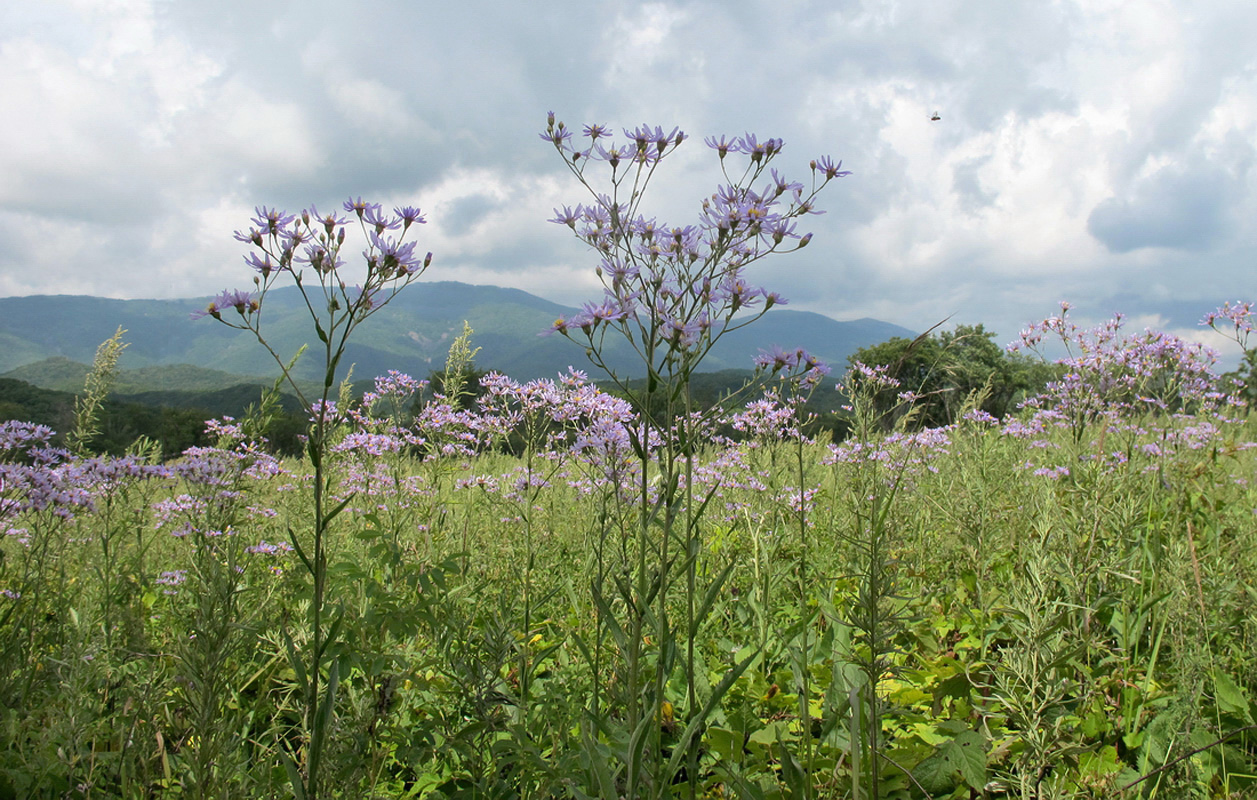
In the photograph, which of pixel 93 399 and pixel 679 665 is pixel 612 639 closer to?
pixel 679 665

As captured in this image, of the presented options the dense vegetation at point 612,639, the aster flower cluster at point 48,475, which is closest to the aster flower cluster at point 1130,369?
the dense vegetation at point 612,639

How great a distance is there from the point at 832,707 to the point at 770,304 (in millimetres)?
1299

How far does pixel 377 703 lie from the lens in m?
1.93

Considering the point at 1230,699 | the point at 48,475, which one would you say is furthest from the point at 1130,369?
Answer: the point at 48,475

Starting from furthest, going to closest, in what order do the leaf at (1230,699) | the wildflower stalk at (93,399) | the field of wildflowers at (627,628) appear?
1. the wildflower stalk at (93,399)
2. the leaf at (1230,699)
3. the field of wildflowers at (627,628)

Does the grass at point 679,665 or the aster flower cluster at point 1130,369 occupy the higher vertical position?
the aster flower cluster at point 1130,369

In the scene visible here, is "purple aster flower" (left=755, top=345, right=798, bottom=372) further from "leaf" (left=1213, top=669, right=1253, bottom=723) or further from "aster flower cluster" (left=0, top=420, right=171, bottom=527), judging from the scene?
"aster flower cluster" (left=0, top=420, right=171, bottom=527)

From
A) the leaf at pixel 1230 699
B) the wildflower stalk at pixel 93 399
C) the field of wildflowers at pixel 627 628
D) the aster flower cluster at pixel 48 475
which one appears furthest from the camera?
the wildflower stalk at pixel 93 399

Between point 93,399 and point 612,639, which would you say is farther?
point 93,399

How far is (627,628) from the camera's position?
215 cm

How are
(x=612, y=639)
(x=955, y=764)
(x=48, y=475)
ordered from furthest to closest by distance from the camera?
1. (x=48, y=475)
2. (x=612, y=639)
3. (x=955, y=764)

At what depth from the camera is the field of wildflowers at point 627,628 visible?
1.69 metres

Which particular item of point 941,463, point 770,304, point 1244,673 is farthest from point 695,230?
point 941,463

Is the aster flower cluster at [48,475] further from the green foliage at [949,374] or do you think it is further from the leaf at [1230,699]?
the leaf at [1230,699]
